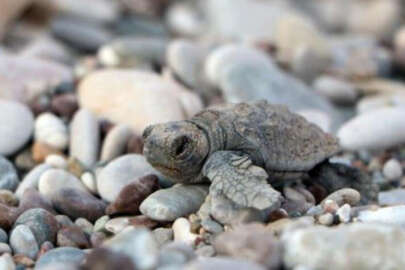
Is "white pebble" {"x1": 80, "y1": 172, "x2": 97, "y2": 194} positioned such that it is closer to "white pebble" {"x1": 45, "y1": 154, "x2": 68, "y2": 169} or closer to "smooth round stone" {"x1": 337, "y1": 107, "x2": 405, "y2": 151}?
"white pebble" {"x1": 45, "y1": 154, "x2": 68, "y2": 169}

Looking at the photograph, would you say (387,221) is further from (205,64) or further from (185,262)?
(205,64)

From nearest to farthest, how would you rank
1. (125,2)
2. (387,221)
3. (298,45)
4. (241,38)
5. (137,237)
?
(137,237), (387,221), (298,45), (241,38), (125,2)

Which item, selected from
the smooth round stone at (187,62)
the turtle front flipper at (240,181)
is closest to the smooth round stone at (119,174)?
the turtle front flipper at (240,181)

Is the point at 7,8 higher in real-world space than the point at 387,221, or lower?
higher

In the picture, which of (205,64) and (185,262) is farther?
(205,64)

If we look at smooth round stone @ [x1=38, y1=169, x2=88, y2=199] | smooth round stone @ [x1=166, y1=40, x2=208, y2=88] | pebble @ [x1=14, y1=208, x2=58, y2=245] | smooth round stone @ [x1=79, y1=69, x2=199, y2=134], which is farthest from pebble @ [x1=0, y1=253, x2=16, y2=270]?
smooth round stone @ [x1=166, y1=40, x2=208, y2=88]

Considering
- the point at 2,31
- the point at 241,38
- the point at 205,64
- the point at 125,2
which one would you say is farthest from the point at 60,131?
the point at 125,2
